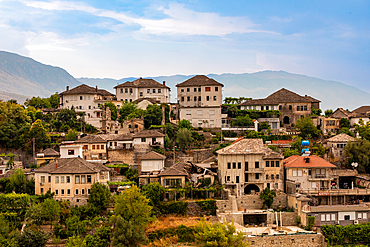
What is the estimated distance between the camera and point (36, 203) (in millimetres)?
45844

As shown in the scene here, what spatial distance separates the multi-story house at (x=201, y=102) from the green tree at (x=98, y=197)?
29684mm

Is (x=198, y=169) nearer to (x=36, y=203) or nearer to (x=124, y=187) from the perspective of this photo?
(x=124, y=187)

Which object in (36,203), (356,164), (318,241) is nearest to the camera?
(318,241)

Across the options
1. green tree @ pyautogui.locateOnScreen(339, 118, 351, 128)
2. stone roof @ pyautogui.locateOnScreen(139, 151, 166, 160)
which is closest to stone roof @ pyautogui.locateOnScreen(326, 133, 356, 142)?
green tree @ pyautogui.locateOnScreen(339, 118, 351, 128)

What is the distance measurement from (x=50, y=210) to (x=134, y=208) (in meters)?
9.07

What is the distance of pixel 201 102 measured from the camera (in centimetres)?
7450

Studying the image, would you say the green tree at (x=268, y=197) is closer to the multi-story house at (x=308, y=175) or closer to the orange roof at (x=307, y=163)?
the multi-story house at (x=308, y=175)

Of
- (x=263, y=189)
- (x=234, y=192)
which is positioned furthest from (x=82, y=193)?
(x=263, y=189)

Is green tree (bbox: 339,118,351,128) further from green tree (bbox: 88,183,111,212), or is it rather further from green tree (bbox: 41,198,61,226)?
green tree (bbox: 41,198,61,226)

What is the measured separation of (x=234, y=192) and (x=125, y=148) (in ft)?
56.8

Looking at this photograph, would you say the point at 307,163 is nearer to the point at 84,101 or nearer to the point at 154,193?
the point at 154,193

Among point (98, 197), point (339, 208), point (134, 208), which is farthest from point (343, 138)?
point (98, 197)

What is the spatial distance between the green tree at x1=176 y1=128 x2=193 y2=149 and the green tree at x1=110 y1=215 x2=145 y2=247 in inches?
865

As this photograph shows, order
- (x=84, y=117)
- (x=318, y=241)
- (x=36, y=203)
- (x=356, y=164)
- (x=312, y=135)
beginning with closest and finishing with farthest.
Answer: (x=318, y=241) → (x=36, y=203) → (x=356, y=164) → (x=312, y=135) → (x=84, y=117)
